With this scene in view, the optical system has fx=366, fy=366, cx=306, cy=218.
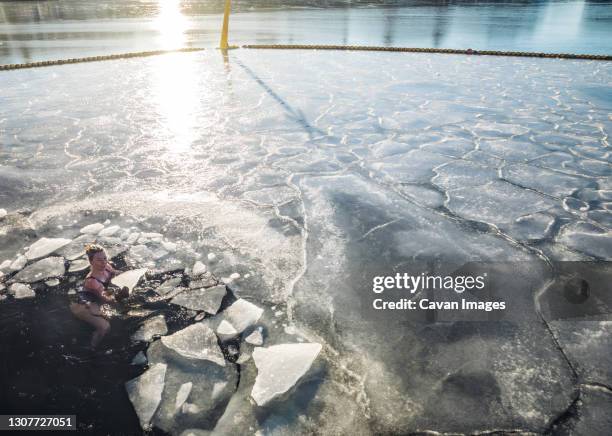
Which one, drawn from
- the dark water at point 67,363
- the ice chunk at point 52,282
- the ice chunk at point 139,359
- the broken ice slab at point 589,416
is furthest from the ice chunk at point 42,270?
the broken ice slab at point 589,416

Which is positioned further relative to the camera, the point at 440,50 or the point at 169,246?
the point at 440,50

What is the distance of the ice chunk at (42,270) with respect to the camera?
2.25 meters

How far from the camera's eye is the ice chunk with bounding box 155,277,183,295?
7.07 ft

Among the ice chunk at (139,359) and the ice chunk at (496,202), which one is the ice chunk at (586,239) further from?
the ice chunk at (139,359)

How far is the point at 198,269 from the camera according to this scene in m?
2.33

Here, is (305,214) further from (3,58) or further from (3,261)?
(3,58)

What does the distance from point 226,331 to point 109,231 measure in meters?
1.39

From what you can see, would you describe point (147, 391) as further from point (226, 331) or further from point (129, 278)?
point (129, 278)

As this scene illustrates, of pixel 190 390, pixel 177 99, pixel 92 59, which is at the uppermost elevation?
pixel 92 59

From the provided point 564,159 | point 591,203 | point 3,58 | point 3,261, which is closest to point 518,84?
point 564,159

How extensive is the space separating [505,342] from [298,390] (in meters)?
1.06

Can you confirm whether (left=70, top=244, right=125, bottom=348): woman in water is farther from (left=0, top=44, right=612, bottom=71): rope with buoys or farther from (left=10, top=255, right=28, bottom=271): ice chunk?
(left=0, top=44, right=612, bottom=71): rope with buoys

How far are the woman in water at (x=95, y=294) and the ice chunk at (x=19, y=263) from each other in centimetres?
56

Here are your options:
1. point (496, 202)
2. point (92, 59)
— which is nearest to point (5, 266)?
point (496, 202)
